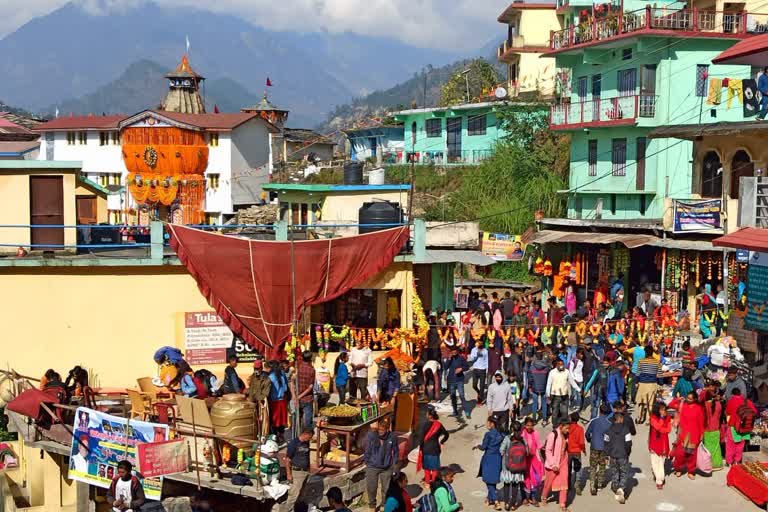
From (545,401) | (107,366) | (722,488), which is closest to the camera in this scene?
(722,488)

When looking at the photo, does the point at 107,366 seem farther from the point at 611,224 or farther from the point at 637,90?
the point at 637,90

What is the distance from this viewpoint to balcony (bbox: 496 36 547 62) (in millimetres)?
54500

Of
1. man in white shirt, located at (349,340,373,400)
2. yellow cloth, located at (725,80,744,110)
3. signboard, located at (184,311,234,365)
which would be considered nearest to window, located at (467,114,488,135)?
yellow cloth, located at (725,80,744,110)

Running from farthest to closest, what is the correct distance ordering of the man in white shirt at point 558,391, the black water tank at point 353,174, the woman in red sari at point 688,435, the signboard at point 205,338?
1. the black water tank at point 353,174
2. the signboard at point 205,338
3. the man in white shirt at point 558,391
4. the woman in red sari at point 688,435

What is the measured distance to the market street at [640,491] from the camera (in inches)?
610

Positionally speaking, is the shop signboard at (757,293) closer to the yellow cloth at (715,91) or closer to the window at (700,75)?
the yellow cloth at (715,91)

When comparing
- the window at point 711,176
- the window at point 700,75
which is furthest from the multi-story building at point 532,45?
the window at point 711,176

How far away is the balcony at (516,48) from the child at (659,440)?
40.7 m

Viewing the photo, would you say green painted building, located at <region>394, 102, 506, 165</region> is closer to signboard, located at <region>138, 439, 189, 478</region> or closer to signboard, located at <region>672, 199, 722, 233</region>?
signboard, located at <region>672, 199, 722, 233</region>

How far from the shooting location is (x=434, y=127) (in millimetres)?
58000

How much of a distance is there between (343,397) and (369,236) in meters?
3.63

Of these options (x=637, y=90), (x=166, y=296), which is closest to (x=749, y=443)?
(x=166, y=296)

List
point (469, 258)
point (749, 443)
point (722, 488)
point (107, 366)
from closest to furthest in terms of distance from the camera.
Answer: point (722, 488), point (749, 443), point (107, 366), point (469, 258)

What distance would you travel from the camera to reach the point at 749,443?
687 inches
